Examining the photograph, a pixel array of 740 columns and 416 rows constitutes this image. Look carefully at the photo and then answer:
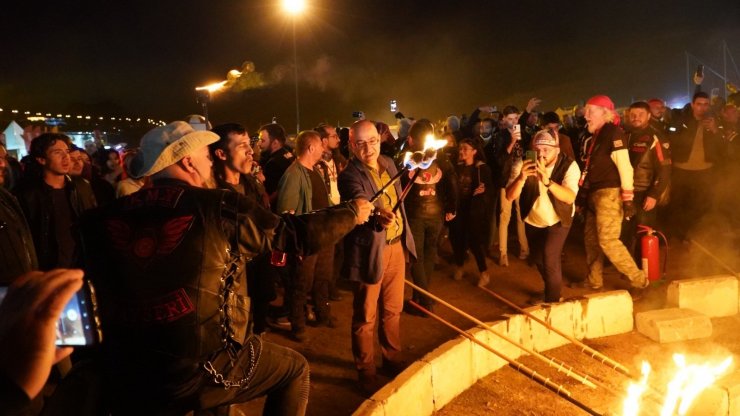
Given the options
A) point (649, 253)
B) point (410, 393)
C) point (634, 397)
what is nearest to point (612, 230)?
point (649, 253)

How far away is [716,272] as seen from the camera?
26.0 ft

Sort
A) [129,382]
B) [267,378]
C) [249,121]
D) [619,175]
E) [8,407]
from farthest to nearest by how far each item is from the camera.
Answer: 1. [249,121]
2. [619,175]
3. [267,378]
4. [129,382]
5. [8,407]

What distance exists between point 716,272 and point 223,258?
7781mm

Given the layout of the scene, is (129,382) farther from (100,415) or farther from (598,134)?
(598,134)

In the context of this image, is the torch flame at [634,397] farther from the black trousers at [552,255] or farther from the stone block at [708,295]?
the stone block at [708,295]

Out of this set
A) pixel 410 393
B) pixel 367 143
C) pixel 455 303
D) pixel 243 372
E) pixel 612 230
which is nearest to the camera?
pixel 243 372

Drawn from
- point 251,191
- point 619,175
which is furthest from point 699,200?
point 251,191

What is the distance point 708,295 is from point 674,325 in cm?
107

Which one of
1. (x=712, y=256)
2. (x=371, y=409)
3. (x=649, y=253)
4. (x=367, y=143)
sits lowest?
(x=371, y=409)

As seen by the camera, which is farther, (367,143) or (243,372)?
(367,143)

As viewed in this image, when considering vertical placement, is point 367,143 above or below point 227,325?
above

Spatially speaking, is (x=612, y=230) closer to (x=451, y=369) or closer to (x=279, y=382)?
(x=451, y=369)

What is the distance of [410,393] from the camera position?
4.23m

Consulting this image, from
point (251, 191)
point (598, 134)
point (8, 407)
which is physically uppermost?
point (598, 134)
